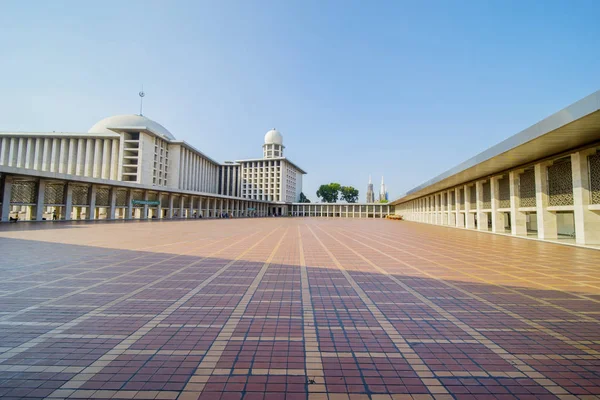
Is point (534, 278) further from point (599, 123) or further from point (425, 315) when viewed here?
point (599, 123)

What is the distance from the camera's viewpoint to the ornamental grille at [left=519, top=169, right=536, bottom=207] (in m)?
14.4

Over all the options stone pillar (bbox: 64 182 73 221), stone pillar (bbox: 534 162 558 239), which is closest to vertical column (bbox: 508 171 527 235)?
stone pillar (bbox: 534 162 558 239)

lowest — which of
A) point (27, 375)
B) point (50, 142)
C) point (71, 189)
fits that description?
point (27, 375)

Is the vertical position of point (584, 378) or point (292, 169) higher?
point (292, 169)

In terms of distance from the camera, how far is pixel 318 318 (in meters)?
3.69

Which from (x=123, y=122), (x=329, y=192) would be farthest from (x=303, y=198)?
(x=123, y=122)

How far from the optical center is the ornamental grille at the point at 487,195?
62.2 ft

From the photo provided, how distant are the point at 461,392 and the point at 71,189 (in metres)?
30.0

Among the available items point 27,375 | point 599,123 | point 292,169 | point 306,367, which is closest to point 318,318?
point 306,367

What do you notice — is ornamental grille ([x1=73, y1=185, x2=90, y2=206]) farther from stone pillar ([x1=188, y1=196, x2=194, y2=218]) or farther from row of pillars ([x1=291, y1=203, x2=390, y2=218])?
row of pillars ([x1=291, y1=203, x2=390, y2=218])

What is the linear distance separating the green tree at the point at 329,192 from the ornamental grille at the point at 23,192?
80.5 m

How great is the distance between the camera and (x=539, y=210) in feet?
43.8

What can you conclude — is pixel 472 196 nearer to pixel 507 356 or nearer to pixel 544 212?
pixel 544 212

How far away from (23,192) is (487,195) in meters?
34.5
